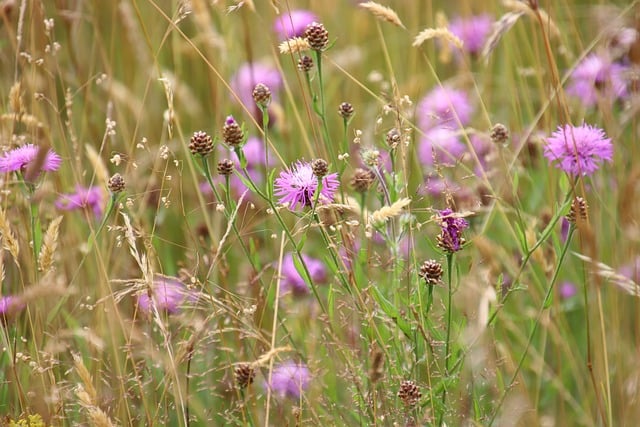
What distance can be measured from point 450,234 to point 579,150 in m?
0.26

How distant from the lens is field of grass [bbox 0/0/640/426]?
1.06 m

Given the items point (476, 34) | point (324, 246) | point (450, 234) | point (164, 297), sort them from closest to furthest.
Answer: point (450, 234)
point (164, 297)
point (324, 246)
point (476, 34)

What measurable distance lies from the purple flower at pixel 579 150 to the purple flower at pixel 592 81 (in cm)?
48

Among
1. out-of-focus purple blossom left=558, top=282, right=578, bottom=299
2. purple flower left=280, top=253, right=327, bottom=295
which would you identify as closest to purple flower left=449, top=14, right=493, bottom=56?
out-of-focus purple blossom left=558, top=282, right=578, bottom=299

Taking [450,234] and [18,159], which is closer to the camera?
[450,234]

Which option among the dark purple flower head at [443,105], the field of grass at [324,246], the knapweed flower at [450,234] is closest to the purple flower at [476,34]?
the field of grass at [324,246]

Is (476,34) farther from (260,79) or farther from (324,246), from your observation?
(324,246)

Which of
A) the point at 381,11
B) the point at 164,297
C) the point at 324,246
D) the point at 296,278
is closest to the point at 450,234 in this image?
the point at 381,11

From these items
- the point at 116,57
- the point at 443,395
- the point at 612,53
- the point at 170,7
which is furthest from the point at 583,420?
the point at 116,57

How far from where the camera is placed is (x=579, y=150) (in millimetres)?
1146

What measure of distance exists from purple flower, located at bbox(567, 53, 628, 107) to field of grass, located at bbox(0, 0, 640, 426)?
0.01 meters

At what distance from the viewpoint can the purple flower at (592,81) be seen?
166cm

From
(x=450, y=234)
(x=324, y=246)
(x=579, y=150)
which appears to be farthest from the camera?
(x=324, y=246)

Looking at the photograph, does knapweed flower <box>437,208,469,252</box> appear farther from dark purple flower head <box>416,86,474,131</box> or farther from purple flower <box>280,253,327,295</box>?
dark purple flower head <box>416,86,474,131</box>
